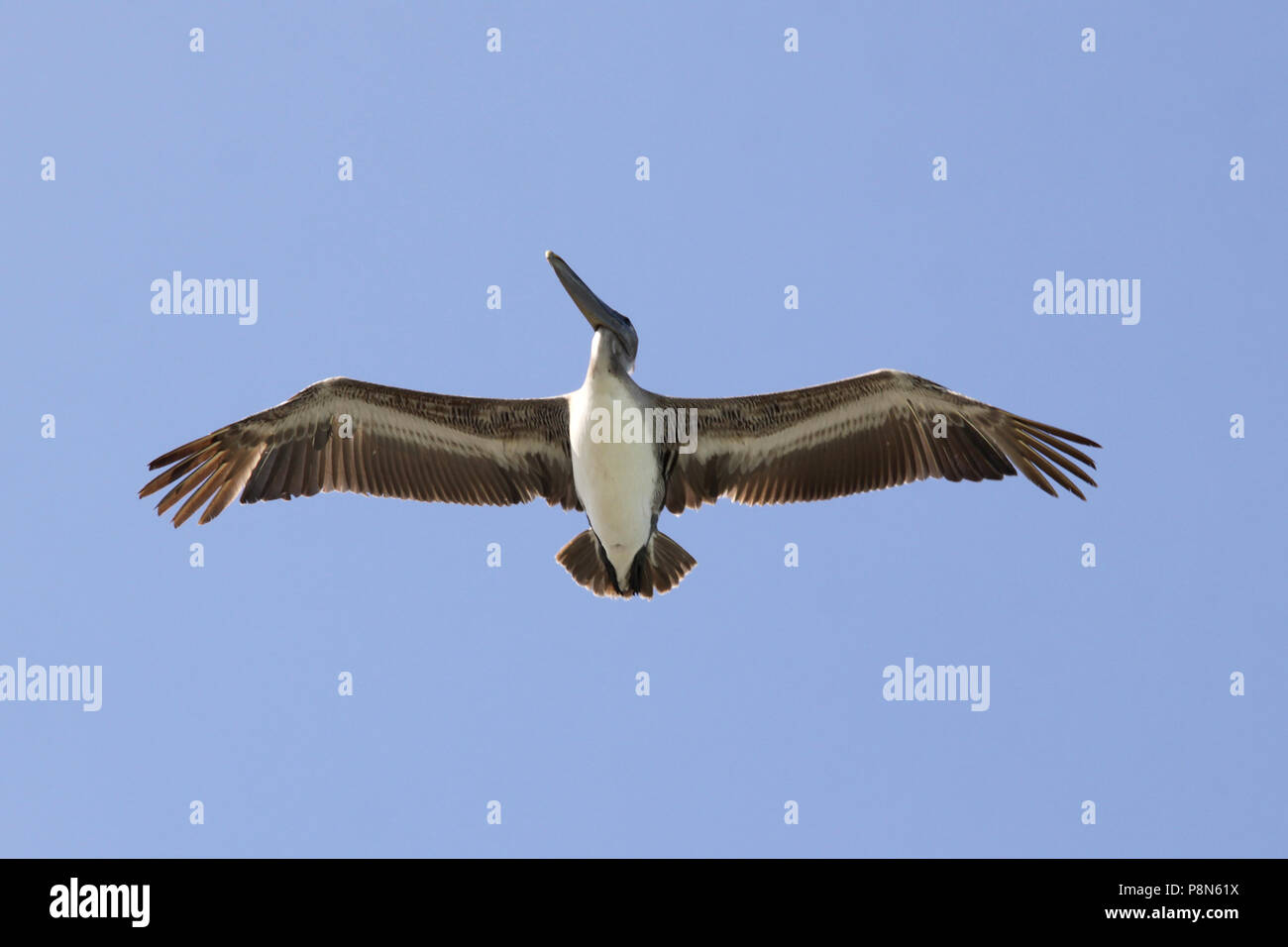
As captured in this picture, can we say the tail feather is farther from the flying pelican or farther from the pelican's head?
the pelican's head

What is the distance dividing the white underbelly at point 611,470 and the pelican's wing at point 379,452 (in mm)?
484

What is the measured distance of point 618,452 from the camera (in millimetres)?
11547

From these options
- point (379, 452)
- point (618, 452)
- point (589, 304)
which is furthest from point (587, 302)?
point (379, 452)

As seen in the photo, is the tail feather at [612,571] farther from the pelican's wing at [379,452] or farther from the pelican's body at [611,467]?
the pelican's wing at [379,452]

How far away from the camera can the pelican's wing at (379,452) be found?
11875 millimetres

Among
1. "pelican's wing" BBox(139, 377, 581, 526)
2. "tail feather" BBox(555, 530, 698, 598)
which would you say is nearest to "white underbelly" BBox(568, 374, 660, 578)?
"tail feather" BBox(555, 530, 698, 598)

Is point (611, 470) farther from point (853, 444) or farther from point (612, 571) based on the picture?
point (853, 444)

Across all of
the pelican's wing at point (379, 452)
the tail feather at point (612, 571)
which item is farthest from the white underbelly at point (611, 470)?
the pelican's wing at point (379, 452)

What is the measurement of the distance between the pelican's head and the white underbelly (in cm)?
44

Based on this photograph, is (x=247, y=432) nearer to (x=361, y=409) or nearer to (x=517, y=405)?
(x=361, y=409)

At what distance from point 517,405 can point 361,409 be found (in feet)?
4.50

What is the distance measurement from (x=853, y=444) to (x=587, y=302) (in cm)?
273

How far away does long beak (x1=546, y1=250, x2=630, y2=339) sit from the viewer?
11.8 metres
